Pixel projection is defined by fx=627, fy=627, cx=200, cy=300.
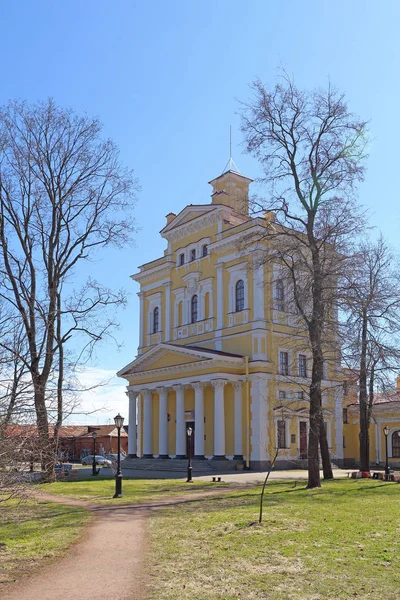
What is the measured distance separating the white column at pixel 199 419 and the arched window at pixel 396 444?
13.7m

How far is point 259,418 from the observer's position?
3666cm

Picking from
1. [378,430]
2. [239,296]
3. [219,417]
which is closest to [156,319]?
[239,296]

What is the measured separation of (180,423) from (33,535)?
93.7 feet

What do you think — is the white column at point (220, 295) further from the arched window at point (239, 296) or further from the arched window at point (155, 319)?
the arched window at point (155, 319)

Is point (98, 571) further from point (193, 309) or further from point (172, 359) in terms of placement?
point (193, 309)

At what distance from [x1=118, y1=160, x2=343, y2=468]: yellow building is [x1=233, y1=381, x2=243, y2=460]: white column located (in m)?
0.06

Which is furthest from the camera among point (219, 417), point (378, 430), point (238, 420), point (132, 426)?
point (132, 426)

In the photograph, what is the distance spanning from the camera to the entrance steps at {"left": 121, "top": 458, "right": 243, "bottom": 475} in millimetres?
35812

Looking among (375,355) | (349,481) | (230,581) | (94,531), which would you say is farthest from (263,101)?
(230,581)

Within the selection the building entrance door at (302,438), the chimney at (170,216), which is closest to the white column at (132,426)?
the building entrance door at (302,438)

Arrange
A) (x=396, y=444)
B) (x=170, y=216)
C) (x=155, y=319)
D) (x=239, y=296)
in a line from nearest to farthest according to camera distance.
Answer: (x=239, y=296) < (x=396, y=444) < (x=155, y=319) < (x=170, y=216)

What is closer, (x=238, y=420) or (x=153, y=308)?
(x=238, y=420)

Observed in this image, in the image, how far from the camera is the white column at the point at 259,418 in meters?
36.1

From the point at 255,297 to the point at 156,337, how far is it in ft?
38.2
